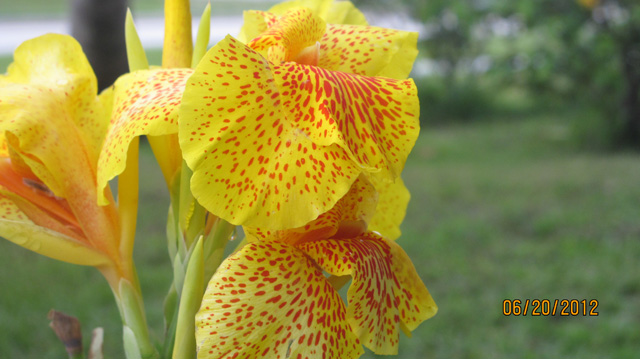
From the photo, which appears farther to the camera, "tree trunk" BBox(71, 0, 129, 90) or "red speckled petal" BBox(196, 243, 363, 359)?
"tree trunk" BBox(71, 0, 129, 90)

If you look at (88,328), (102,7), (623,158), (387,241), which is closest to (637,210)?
(623,158)

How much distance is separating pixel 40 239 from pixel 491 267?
8.55 feet

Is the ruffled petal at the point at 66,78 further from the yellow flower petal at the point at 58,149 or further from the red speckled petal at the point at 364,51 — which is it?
the red speckled petal at the point at 364,51

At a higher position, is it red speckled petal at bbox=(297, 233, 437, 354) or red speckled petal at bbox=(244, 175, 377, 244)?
red speckled petal at bbox=(244, 175, 377, 244)

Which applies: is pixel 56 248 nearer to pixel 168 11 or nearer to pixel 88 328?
pixel 168 11

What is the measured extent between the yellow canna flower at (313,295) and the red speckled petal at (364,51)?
0.41ft

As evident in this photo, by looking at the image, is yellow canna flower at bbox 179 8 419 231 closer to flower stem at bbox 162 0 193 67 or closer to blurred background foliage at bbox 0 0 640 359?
flower stem at bbox 162 0 193 67

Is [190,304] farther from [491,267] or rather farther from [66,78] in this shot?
[491,267]

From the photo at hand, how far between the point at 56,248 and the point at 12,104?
162mm

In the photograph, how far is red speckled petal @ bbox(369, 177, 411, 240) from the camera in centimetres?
82

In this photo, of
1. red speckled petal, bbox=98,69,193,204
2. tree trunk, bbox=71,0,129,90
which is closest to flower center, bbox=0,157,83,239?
red speckled petal, bbox=98,69,193,204

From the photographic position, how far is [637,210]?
370cm

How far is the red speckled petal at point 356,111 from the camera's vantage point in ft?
1.87
